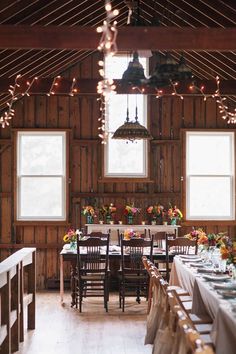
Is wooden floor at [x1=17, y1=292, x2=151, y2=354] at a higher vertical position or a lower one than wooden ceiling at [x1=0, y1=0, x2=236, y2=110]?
lower

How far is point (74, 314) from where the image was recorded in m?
7.93

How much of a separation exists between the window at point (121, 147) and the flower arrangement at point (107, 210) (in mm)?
636

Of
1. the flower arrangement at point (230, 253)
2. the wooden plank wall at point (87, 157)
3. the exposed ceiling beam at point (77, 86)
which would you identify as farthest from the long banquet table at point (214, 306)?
the wooden plank wall at point (87, 157)

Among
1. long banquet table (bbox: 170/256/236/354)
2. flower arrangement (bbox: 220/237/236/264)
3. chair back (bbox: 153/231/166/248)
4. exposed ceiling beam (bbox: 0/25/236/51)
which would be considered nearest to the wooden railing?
long banquet table (bbox: 170/256/236/354)

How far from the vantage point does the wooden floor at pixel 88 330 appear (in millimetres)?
6108

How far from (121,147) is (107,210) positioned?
1284mm

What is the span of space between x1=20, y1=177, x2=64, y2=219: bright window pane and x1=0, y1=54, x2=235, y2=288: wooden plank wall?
0.23 meters

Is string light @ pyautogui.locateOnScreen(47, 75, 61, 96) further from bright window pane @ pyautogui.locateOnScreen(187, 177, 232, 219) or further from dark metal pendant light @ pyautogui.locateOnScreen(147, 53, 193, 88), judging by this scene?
bright window pane @ pyautogui.locateOnScreen(187, 177, 232, 219)

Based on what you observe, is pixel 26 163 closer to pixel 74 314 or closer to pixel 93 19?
pixel 93 19

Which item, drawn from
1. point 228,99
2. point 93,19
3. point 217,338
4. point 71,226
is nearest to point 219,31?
point 217,338

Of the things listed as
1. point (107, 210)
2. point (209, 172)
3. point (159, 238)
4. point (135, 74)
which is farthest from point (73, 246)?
point (209, 172)

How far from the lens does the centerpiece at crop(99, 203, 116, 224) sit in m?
10.6

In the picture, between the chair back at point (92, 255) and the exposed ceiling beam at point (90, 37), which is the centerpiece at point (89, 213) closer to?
the chair back at point (92, 255)

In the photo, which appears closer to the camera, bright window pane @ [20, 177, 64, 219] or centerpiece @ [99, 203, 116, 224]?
centerpiece @ [99, 203, 116, 224]
